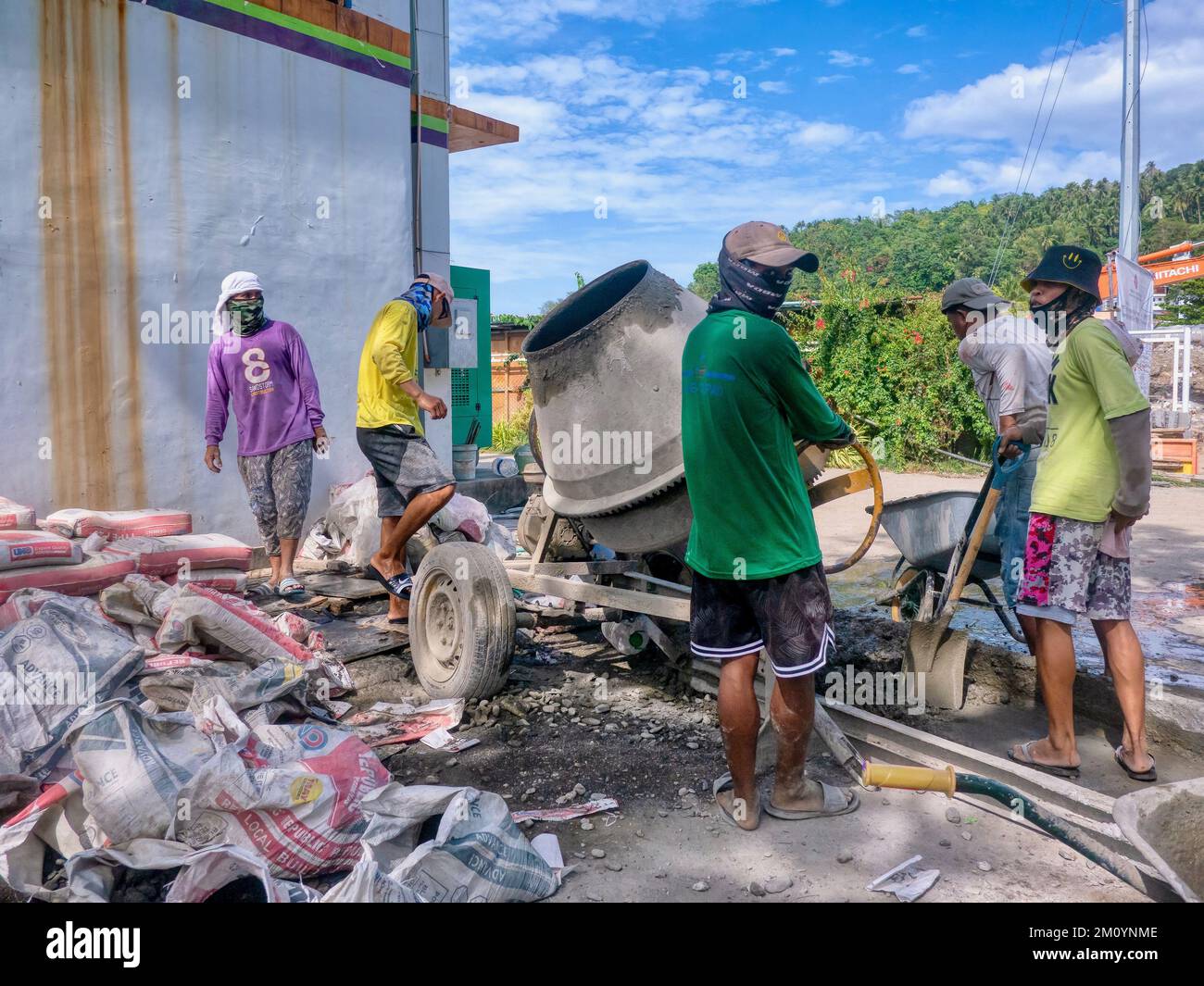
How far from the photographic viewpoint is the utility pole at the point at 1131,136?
1216cm

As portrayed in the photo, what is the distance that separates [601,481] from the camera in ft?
12.4

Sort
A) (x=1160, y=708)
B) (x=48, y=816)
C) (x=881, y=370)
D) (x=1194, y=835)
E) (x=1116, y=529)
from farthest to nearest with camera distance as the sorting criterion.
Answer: (x=881, y=370) < (x=1160, y=708) < (x=1116, y=529) < (x=48, y=816) < (x=1194, y=835)

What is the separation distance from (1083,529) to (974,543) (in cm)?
85

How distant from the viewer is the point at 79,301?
18.0ft

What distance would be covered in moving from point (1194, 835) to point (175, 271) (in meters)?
6.13

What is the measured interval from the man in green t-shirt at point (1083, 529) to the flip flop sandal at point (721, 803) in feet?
3.82

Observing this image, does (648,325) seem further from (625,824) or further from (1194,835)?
(1194,835)

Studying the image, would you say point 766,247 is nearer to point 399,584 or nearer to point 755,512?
point 755,512

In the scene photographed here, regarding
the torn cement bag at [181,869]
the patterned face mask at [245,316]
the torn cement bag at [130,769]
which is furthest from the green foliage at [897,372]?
the torn cement bag at [181,869]

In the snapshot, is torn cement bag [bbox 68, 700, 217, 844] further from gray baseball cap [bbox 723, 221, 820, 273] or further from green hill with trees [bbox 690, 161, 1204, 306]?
green hill with trees [bbox 690, 161, 1204, 306]

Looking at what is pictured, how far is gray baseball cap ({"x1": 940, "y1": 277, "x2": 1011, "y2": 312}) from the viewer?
4.49 m

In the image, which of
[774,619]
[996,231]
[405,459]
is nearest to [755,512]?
[774,619]

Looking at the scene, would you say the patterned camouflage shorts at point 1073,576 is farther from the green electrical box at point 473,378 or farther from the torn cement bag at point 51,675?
the green electrical box at point 473,378
